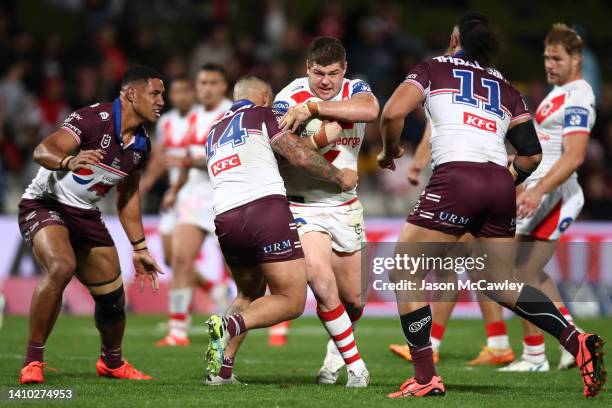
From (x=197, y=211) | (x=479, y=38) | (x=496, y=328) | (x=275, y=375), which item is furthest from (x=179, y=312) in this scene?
(x=479, y=38)

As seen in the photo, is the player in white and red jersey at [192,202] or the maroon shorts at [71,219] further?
the player in white and red jersey at [192,202]

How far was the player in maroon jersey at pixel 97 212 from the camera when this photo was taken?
26.5ft

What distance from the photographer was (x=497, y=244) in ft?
24.8

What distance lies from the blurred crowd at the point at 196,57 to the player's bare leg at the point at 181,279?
13.9ft

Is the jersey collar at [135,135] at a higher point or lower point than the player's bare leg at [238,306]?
higher

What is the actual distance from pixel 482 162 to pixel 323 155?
4.66ft

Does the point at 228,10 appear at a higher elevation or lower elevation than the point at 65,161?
higher

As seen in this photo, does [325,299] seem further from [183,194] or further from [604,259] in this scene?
[604,259]

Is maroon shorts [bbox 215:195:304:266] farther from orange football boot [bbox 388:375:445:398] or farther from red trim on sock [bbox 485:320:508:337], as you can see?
red trim on sock [bbox 485:320:508:337]

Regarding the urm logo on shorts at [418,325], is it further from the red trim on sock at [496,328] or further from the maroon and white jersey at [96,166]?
the red trim on sock at [496,328]

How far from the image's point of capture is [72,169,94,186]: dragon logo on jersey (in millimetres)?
8375

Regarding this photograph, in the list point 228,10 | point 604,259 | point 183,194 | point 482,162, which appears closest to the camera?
point 482,162

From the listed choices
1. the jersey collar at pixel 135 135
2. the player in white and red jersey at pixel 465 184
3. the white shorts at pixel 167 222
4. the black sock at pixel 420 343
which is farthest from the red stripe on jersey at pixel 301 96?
the white shorts at pixel 167 222

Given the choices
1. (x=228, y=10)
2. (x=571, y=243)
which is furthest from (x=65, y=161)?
(x=228, y=10)
